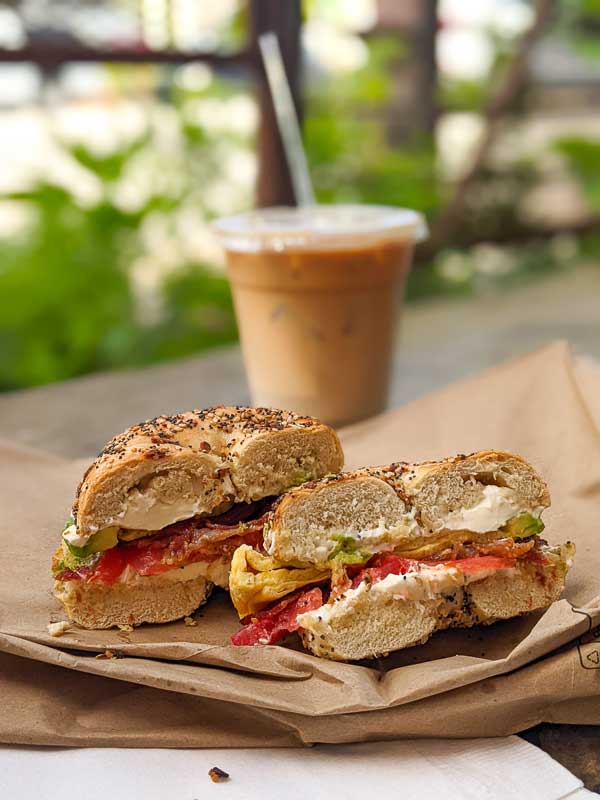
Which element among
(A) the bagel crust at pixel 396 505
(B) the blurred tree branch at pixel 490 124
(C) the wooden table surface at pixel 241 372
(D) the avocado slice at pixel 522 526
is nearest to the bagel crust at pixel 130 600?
(A) the bagel crust at pixel 396 505

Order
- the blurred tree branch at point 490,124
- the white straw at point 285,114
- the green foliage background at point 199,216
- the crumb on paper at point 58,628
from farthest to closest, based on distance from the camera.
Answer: the blurred tree branch at point 490,124, the green foliage background at point 199,216, the white straw at point 285,114, the crumb on paper at point 58,628

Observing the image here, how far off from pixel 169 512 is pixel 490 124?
6.07 m

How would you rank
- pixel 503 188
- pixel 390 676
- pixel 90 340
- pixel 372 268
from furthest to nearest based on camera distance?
pixel 503 188 < pixel 90 340 < pixel 372 268 < pixel 390 676

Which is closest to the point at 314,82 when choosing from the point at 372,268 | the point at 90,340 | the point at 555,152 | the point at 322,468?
the point at 555,152

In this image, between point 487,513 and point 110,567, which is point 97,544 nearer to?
point 110,567

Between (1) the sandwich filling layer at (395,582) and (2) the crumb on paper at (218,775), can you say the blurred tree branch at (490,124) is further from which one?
(2) the crumb on paper at (218,775)

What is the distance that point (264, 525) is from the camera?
2242 millimetres

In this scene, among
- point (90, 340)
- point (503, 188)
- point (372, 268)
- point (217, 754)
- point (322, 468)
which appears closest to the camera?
point (217, 754)

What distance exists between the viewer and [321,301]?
362cm

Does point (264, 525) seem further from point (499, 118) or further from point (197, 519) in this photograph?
point (499, 118)

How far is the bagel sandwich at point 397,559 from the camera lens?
6.83 feet

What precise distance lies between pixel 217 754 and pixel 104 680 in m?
0.32

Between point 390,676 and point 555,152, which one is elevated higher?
point 390,676

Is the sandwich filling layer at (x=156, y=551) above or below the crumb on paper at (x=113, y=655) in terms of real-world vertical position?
above
